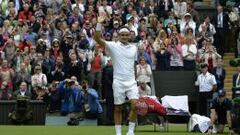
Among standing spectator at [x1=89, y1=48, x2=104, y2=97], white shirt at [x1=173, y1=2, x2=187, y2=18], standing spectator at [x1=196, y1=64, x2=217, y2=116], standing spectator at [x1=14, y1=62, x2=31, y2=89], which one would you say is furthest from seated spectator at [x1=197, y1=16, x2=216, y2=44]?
standing spectator at [x1=14, y1=62, x2=31, y2=89]

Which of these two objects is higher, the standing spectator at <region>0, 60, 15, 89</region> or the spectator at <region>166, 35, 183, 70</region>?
the spectator at <region>166, 35, 183, 70</region>

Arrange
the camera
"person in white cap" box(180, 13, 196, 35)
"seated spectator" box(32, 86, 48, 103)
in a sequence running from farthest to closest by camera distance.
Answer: "person in white cap" box(180, 13, 196, 35) < "seated spectator" box(32, 86, 48, 103) < the camera

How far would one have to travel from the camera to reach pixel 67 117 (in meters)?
29.0

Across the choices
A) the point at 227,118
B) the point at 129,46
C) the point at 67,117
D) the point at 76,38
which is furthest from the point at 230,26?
the point at 129,46

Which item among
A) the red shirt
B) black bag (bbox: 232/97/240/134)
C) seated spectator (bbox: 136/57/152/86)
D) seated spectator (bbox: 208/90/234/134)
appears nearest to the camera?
black bag (bbox: 232/97/240/134)

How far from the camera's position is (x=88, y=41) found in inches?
1239

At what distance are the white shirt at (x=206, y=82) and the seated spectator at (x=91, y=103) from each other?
3.45 metres

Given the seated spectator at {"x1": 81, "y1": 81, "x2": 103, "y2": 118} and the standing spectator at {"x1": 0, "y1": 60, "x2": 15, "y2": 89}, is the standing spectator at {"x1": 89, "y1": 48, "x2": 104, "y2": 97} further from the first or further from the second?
the standing spectator at {"x1": 0, "y1": 60, "x2": 15, "y2": 89}

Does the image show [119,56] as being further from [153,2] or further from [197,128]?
[153,2]

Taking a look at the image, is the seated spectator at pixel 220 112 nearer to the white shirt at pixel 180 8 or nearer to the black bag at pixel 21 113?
the black bag at pixel 21 113

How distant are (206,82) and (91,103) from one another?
3837 millimetres

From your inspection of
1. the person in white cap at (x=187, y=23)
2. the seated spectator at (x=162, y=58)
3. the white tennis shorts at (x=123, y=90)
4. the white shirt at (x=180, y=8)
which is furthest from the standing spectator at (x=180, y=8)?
the white tennis shorts at (x=123, y=90)

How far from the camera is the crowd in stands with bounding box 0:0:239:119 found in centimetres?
3000

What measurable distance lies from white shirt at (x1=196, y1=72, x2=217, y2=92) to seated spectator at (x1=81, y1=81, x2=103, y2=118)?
345cm
